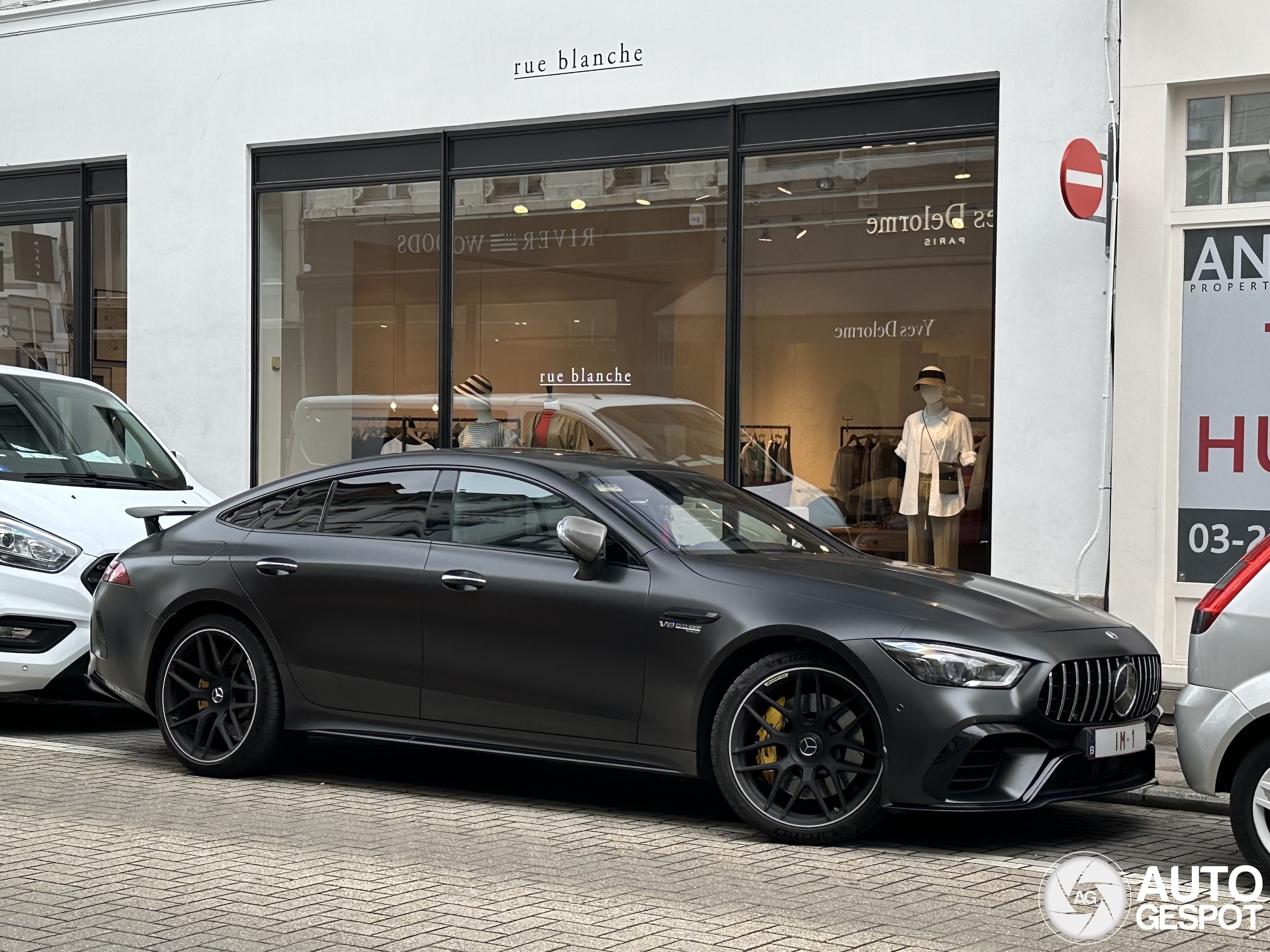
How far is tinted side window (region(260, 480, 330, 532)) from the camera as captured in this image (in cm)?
812

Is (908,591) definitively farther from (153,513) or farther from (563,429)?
(563,429)

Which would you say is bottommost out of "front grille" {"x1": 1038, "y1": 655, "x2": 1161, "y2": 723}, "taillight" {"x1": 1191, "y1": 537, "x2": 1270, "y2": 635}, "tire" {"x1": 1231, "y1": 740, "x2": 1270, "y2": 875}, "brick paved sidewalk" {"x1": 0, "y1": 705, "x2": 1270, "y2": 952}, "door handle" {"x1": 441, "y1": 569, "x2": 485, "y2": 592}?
"brick paved sidewalk" {"x1": 0, "y1": 705, "x2": 1270, "y2": 952}

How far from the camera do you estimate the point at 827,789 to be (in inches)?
261

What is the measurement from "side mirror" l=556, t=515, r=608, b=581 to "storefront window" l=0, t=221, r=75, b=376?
1118 centimetres

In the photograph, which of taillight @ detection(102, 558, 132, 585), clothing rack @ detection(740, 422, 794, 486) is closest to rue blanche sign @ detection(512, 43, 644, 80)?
clothing rack @ detection(740, 422, 794, 486)

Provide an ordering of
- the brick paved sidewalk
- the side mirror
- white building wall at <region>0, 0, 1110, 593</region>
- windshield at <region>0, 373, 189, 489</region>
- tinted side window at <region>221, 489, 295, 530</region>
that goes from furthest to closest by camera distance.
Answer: white building wall at <region>0, 0, 1110, 593</region>, windshield at <region>0, 373, 189, 489</region>, tinted side window at <region>221, 489, 295, 530</region>, the side mirror, the brick paved sidewalk

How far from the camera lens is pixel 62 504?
967 cm

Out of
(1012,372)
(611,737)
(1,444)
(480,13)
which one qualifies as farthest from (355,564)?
(480,13)

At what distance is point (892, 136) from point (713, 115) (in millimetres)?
1532

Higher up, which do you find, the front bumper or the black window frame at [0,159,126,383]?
the black window frame at [0,159,126,383]

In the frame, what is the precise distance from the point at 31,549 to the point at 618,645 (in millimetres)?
4086

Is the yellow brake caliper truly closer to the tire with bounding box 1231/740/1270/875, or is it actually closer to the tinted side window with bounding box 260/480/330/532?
the tire with bounding box 1231/740/1270/875

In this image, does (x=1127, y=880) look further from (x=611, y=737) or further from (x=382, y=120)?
(x=382, y=120)

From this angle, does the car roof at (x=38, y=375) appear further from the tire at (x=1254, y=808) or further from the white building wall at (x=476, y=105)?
the tire at (x=1254, y=808)
